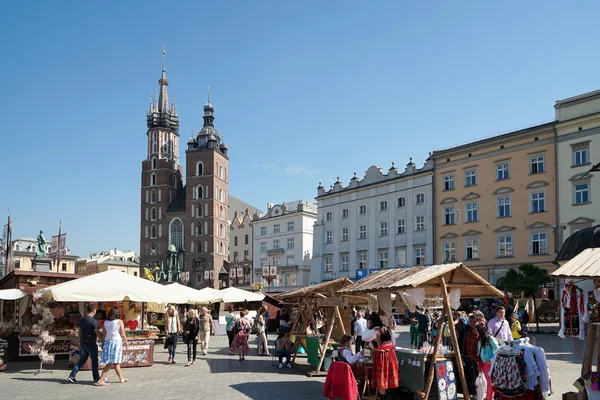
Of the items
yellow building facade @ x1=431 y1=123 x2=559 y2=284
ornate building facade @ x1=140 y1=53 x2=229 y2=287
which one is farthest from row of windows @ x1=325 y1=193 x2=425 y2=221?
ornate building facade @ x1=140 y1=53 x2=229 y2=287

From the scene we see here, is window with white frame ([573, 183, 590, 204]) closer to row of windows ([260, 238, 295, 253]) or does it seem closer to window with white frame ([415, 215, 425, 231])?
window with white frame ([415, 215, 425, 231])

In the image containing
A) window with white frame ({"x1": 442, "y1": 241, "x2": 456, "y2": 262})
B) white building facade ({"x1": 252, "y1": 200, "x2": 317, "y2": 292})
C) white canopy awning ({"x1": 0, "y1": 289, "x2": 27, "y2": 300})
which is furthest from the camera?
white building facade ({"x1": 252, "y1": 200, "x2": 317, "y2": 292})

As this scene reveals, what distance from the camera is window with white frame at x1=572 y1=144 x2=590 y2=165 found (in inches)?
1546

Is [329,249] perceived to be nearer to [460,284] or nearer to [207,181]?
[460,284]

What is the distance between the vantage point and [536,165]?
138ft

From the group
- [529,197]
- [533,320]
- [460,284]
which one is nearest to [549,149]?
[529,197]

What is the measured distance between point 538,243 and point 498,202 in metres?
4.32

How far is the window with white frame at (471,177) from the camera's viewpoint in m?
45.9

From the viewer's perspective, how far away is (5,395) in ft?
41.2

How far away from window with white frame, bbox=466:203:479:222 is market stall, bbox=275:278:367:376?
2704cm

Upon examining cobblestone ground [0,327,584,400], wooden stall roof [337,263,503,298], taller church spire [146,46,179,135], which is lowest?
cobblestone ground [0,327,584,400]

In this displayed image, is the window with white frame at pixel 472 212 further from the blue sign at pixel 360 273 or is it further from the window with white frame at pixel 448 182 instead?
the blue sign at pixel 360 273

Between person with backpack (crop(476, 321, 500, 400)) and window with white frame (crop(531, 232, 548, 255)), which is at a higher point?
window with white frame (crop(531, 232, 548, 255))

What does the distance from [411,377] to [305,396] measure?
2.41 metres
